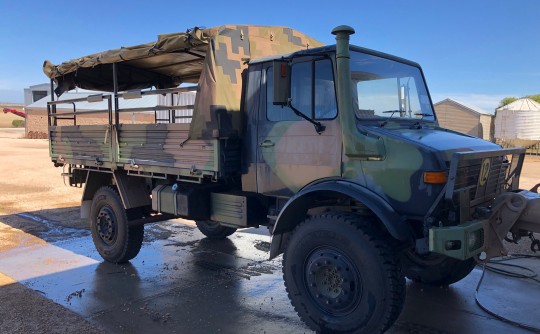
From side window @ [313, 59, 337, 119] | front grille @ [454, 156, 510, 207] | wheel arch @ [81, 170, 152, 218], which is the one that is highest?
side window @ [313, 59, 337, 119]

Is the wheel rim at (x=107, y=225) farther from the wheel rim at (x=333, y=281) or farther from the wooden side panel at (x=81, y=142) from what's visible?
the wheel rim at (x=333, y=281)

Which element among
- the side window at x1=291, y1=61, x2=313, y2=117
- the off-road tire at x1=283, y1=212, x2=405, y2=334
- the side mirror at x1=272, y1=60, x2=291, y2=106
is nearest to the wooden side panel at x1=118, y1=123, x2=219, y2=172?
the side window at x1=291, y1=61, x2=313, y2=117

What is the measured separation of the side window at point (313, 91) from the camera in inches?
167

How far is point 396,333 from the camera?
4137 mm

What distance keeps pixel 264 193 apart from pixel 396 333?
1.81 metres

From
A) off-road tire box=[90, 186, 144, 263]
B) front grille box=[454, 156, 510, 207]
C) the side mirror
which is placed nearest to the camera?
front grille box=[454, 156, 510, 207]

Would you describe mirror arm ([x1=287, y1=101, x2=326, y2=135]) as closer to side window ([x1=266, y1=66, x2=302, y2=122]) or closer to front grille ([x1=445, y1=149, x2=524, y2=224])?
side window ([x1=266, y1=66, x2=302, y2=122])

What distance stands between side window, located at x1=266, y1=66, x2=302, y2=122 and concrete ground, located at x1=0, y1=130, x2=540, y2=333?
1.94 m

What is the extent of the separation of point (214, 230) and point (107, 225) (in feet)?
5.78

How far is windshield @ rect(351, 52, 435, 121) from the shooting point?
427 cm

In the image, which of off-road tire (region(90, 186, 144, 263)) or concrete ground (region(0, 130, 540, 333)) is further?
off-road tire (region(90, 186, 144, 263))

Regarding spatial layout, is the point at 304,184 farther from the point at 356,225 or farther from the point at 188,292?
the point at 188,292

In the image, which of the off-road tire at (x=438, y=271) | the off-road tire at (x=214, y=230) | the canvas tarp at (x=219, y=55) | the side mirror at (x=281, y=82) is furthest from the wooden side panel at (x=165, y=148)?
the off-road tire at (x=438, y=271)

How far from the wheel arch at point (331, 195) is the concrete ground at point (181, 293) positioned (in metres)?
0.89
